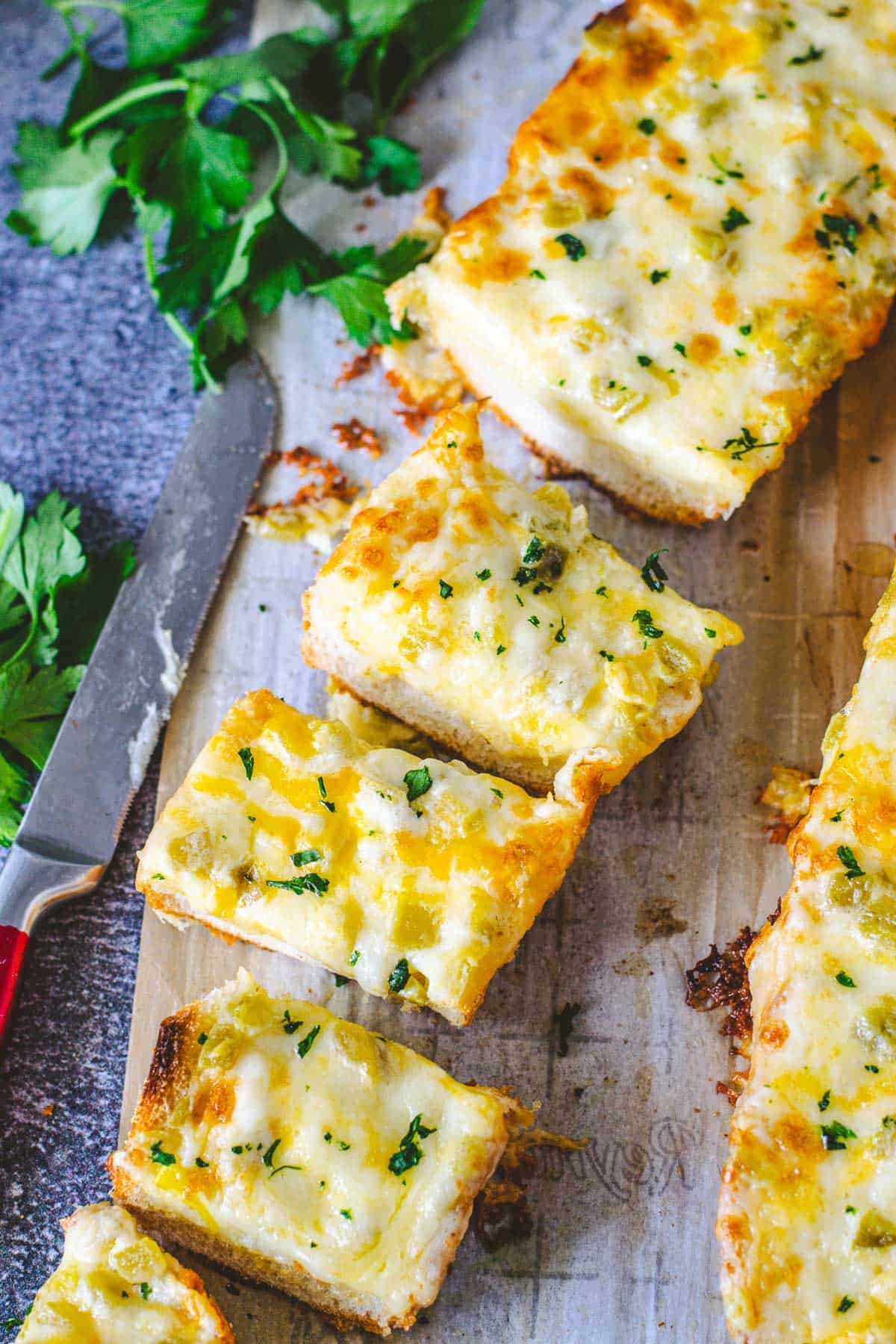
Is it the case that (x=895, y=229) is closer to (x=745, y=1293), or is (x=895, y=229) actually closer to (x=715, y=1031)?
(x=715, y=1031)

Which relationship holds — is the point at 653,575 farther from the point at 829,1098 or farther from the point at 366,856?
the point at 829,1098

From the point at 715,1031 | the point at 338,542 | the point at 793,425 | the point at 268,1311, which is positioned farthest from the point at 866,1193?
the point at 338,542

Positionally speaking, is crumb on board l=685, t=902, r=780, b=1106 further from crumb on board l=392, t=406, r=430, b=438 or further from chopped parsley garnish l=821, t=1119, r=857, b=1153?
crumb on board l=392, t=406, r=430, b=438

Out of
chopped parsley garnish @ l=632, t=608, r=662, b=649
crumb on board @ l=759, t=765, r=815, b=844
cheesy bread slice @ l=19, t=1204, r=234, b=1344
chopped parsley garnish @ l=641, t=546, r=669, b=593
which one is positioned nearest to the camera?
cheesy bread slice @ l=19, t=1204, r=234, b=1344

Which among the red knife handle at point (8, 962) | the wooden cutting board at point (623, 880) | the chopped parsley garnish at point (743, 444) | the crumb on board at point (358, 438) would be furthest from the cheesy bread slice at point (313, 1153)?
the chopped parsley garnish at point (743, 444)

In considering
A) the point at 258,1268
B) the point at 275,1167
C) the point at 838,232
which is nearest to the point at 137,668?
the point at 275,1167

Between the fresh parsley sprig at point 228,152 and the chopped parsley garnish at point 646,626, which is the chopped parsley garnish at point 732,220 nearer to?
the fresh parsley sprig at point 228,152

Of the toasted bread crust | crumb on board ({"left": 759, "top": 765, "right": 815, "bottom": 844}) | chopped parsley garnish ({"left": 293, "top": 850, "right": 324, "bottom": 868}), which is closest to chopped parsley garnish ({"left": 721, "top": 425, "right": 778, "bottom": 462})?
crumb on board ({"left": 759, "top": 765, "right": 815, "bottom": 844})
